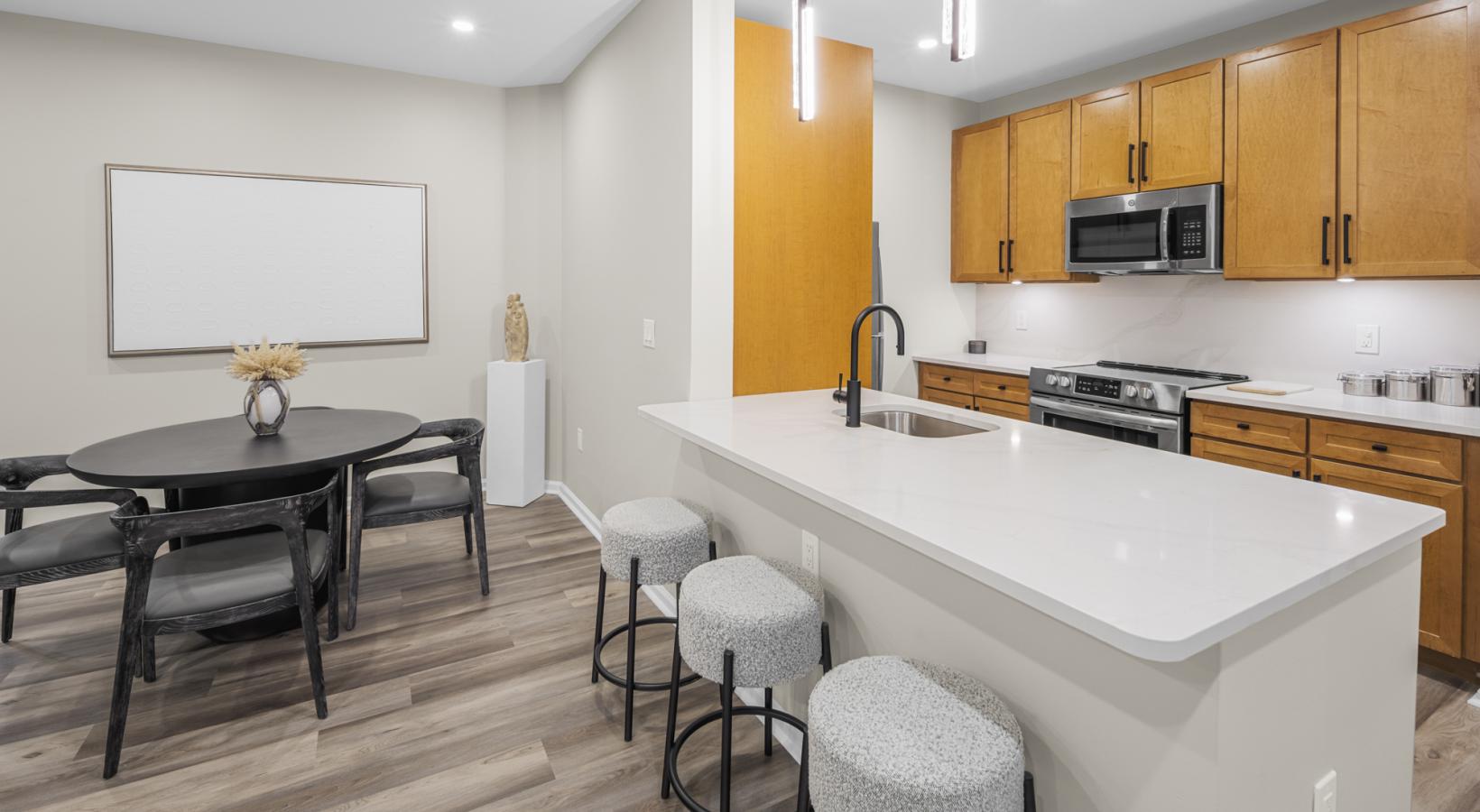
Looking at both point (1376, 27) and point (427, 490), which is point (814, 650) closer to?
point (427, 490)

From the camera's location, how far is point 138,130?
11.9 ft

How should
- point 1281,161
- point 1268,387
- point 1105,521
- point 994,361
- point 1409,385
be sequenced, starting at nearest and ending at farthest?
1. point 1105,521
2. point 1409,385
3. point 1281,161
4. point 1268,387
5. point 994,361

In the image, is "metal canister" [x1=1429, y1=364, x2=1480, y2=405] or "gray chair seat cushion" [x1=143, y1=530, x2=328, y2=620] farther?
"metal canister" [x1=1429, y1=364, x2=1480, y2=405]

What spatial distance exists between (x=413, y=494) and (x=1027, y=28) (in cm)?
355

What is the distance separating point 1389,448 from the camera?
2.58 m

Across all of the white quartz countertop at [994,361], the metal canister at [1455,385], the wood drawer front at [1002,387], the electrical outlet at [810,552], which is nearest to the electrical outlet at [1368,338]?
the metal canister at [1455,385]

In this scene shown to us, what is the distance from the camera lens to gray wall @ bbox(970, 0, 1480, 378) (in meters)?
3.00

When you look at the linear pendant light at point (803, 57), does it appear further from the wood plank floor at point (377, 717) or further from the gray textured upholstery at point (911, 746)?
the wood plank floor at point (377, 717)

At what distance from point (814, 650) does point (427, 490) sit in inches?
79.9

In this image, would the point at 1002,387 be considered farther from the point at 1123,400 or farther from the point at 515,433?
the point at 515,433

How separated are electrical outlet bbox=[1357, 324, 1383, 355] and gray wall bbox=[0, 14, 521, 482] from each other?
14.7 ft

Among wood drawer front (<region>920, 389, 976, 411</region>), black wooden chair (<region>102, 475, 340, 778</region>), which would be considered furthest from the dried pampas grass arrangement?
wood drawer front (<region>920, 389, 976, 411</region>)

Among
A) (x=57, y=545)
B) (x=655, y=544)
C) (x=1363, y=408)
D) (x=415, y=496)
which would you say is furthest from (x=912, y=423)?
(x=57, y=545)

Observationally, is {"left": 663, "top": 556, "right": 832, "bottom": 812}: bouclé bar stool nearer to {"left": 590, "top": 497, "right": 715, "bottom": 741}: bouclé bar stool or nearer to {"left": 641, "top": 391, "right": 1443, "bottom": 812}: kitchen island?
{"left": 641, "top": 391, "right": 1443, "bottom": 812}: kitchen island
